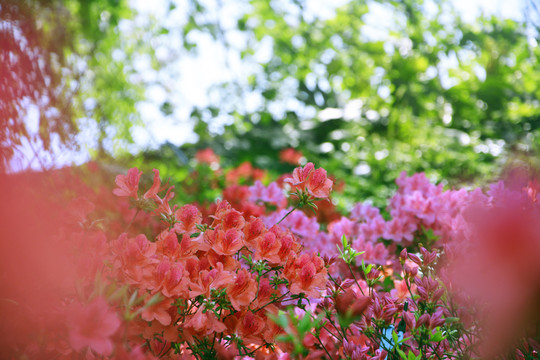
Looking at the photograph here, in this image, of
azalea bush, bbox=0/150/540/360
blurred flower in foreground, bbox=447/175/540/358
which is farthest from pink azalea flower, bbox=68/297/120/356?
blurred flower in foreground, bbox=447/175/540/358

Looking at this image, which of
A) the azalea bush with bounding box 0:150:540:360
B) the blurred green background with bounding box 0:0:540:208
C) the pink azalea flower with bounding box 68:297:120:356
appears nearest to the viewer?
the pink azalea flower with bounding box 68:297:120:356

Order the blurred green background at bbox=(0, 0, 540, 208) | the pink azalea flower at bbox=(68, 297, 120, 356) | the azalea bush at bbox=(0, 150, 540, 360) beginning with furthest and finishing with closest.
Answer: the blurred green background at bbox=(0, 0, 540, 208) → the azalea bush at bbox=(0, 150, 540, 360) → the pink azalea flower at bbox=(68, 297, 120, 356)

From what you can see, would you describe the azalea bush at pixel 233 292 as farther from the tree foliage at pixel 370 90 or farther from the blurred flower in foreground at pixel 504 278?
the tree foliage at pixel 370 90

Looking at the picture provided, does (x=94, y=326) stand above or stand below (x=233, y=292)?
above

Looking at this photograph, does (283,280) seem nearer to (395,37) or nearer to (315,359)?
(315,359)

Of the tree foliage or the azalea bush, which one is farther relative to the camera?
the tree foliage

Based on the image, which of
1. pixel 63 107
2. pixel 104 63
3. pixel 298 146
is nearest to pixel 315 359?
pixel 63 107

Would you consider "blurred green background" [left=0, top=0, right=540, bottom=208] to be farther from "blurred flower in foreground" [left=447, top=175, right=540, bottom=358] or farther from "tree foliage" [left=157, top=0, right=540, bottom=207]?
"blurred flower in foreground" [left=447, top=175, right=540, bottom=358]

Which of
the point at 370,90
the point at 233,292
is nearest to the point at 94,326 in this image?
the point at 233,292

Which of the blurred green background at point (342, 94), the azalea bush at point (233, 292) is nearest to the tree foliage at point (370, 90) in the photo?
the blurred green background at point (342, 94)

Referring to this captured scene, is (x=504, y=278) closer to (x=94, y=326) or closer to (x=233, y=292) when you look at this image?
(x=233, y=292)

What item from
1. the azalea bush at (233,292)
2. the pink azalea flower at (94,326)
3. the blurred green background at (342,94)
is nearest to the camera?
the pink azalea flower at (94,326)

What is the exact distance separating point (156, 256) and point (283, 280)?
1.03ft

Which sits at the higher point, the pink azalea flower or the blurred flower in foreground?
the pink azalea flower
